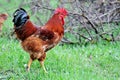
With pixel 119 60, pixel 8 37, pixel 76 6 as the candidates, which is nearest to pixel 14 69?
pixel 119 60

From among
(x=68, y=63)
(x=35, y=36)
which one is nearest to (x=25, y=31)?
(x=35, y=36)

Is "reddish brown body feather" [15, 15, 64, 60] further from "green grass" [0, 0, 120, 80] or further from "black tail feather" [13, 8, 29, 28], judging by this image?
"green grass" [0, 0, 120, 80]

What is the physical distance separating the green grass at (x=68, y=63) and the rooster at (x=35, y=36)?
0.29m

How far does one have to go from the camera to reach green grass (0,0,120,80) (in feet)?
23.1

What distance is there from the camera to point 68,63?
7.78 meters

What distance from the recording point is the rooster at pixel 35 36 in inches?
282

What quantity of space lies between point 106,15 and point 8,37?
103 inches

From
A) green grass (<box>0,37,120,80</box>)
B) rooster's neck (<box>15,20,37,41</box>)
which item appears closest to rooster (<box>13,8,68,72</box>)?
rooster's neck (<box>15,20,37,41</box>)

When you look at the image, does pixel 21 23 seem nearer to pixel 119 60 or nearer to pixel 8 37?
pixel 119 60

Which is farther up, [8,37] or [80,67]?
[80,67]

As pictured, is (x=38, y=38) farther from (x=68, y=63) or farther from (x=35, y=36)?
(x=68, y=63)

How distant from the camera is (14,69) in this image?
288 inches

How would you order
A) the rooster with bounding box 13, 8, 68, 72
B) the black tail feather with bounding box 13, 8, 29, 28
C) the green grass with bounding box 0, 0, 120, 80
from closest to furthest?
the green grass with bounding box 0, 0, 120, 80 → the rooster with bounding box 13, 8, 68, 72 → the black tail feather with bounding box 13, 8, 29, 28

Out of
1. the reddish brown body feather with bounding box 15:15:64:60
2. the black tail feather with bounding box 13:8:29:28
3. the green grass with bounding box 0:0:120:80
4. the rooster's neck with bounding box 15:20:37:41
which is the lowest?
the green grass with bounding box 0:0:120:80
